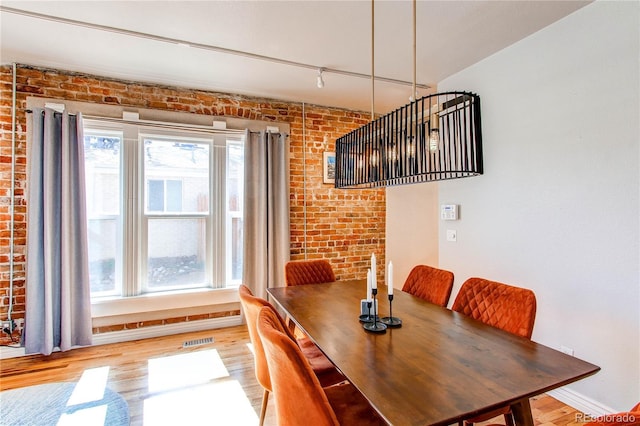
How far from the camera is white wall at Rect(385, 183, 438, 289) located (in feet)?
14.6

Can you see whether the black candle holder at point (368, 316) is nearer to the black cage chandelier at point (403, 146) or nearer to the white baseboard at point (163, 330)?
the black cage chandelier at point (403, 146)

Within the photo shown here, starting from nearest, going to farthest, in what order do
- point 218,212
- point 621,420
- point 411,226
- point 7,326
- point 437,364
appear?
point 621,420 → point 437,364 → point 7,326 → point 218,212 → point 411,226

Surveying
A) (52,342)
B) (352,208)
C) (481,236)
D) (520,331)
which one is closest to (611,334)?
(520,331)

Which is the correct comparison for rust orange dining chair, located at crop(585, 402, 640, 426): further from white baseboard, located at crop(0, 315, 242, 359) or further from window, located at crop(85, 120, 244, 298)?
white baseboard, located at crop(0, 315, 242, 359)

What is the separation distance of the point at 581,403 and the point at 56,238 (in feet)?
14.4

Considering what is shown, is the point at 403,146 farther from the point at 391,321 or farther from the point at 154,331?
the point at 154,331

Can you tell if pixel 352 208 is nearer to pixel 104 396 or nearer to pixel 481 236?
pixel 481 236

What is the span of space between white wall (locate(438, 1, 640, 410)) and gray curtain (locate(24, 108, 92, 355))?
3.74 m

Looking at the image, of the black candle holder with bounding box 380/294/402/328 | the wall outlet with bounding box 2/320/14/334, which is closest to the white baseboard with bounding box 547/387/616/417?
the black candle holder with bounding box 380/294/402/328

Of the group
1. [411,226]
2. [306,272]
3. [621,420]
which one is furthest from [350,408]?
[411,226]

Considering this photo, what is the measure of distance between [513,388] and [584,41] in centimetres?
230

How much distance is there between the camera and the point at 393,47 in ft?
8.57

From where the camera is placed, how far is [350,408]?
141cm

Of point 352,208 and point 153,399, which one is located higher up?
point 352,208
